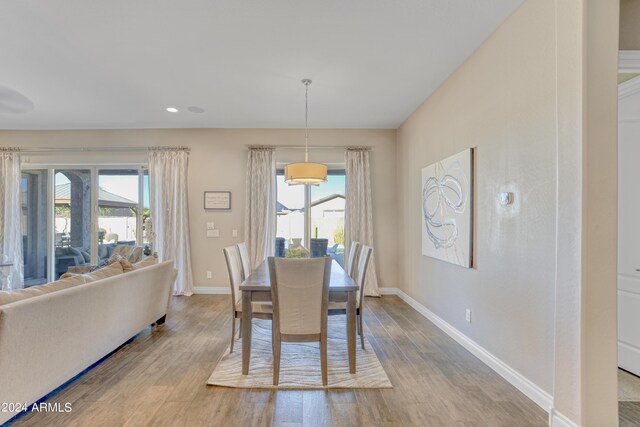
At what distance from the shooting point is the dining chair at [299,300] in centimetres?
216

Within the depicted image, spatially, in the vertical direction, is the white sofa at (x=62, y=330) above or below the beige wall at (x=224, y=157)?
below

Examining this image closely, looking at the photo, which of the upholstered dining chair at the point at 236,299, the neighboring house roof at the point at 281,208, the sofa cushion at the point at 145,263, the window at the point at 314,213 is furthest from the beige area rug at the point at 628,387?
the neighboring house roof at the point at 281,208

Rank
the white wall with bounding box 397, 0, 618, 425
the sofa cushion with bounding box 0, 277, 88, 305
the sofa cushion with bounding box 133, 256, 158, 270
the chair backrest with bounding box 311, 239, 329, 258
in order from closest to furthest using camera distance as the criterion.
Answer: the white wall with bounding box 397, 0, 618, 425
the sofa cushion with bounding box 0, 277, 88, 305
the sofa cushion with bounding box 133, 256, 158, 270
the chair backrest with bounding box 311, 239, 329, 258

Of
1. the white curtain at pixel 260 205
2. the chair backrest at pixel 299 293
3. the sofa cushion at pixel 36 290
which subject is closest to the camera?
the sofa cushion at pixel 36 290

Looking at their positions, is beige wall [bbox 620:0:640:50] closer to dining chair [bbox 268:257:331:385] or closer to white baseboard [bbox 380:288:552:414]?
white baseboard [bbox 380:288:552:414]

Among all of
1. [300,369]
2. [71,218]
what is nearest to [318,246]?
[300,369]

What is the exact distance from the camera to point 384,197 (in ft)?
16.9

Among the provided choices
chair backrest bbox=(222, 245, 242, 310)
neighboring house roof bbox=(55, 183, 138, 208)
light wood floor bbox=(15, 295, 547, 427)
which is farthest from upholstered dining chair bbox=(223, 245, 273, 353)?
neighboring house roof bbox=(55, 183, 138, 208)

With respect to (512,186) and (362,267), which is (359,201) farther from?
(512,186)

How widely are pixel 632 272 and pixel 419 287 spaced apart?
2.13m

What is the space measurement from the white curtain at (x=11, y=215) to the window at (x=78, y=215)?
150 millimetres

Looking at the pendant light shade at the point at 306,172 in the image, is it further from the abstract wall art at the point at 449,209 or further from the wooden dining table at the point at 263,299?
the abstract wall art at the point at 449,209

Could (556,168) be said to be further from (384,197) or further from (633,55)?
(384,197)

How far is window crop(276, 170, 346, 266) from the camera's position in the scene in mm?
5215
